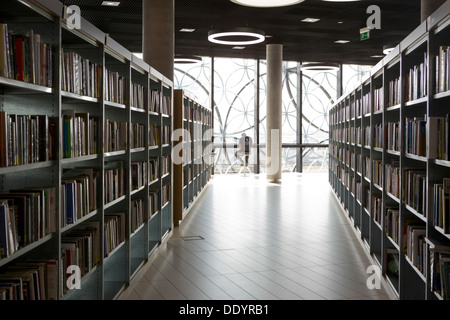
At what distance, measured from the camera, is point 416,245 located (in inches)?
139

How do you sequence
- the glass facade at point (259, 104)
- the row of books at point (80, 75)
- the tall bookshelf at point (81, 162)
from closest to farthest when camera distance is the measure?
the tall bookshelf at point (81, 162)
the row of books at point (80, 75)
the glass facade at point (259, 104)

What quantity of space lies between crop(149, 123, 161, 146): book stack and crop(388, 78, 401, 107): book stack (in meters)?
2.72

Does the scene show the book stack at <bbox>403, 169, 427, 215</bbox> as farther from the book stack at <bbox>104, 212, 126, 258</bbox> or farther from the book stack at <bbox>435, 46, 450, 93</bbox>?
the book stack at <bbox>104, 212, 126, 258</bbox>

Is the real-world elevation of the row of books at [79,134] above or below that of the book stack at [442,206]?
above

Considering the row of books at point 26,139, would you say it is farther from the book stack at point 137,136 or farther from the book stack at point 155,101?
the book stack at point 155,101

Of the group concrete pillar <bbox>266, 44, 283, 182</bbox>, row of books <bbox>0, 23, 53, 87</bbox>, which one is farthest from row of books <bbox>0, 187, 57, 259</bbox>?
A: concrete pillar <bbox>266, 44, 283, 182</bbox>

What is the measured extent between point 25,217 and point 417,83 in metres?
2.77

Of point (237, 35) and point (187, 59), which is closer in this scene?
point (237, 35)

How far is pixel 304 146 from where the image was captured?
17.7 meters

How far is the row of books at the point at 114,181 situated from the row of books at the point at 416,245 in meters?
2.39

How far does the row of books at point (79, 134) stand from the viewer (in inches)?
119

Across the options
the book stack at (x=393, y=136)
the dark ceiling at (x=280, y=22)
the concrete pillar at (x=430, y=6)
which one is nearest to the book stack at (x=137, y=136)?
the book stack at (x=393, y=136)

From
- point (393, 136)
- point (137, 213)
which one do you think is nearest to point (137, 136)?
point (137, 213)

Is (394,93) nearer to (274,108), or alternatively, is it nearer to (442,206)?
(442,206)
